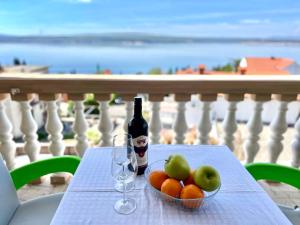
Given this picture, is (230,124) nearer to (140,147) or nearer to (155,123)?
(155,123)

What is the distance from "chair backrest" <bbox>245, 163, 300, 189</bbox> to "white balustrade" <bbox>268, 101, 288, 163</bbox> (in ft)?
1.93

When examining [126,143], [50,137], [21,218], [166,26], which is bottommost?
[21,218]

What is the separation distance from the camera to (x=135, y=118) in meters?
0.98

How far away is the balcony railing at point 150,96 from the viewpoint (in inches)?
60.7

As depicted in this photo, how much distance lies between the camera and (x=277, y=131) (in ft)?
5.83

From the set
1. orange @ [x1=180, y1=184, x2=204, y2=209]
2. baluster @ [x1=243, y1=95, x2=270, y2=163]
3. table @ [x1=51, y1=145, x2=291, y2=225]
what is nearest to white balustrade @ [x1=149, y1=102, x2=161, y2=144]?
baluster @ [x1=243, y1=95, x2=270, y2=163]

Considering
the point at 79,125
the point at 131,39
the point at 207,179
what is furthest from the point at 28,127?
the point at 131,39

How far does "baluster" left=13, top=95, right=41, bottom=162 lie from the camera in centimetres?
163

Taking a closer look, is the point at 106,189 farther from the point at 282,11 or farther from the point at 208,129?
the point at 282,11

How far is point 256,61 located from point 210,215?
411 centimetres

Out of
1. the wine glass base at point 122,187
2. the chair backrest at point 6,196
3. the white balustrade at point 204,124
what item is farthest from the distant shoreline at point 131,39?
the chair backrest at point 6,196

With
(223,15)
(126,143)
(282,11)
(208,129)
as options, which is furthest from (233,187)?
(223,15)

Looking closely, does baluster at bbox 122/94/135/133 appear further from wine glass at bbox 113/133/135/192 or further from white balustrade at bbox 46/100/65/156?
wine glass at bbox 113/133/135/192

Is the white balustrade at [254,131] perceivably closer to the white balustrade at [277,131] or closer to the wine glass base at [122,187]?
the white balustrade at [277,131]
